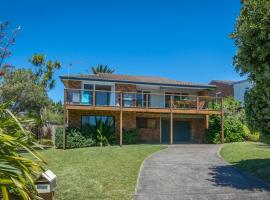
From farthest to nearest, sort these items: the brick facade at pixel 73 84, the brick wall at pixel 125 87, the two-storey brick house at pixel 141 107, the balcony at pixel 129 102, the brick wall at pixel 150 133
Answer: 1. the brick wall at pixel 150 133
2. the brick wall at pixel 125 87
3. the brick facade at pixel 73 84
4. the two-storey brick house at pixel 141 107
5. the balcony at pixel 129 102

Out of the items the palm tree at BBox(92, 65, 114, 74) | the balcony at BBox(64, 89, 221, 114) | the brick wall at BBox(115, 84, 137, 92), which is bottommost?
the balcony at BBox(64, 89, 221, 114)

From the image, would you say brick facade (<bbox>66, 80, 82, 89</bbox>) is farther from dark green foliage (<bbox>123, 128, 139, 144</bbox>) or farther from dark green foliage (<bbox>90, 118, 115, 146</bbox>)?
dark green foliage (<bbox>123, 128, 139, 144</bbox>)

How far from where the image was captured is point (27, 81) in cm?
2773

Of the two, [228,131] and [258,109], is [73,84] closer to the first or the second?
[228,131]

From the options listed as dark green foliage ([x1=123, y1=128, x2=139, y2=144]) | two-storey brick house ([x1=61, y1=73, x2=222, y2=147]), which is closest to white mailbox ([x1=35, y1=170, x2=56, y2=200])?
two-storey brick house ([x1=61, y1=73, x2=222, y2=147])

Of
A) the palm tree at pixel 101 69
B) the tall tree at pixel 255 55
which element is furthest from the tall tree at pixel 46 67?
the tall tree at pixel 255 55

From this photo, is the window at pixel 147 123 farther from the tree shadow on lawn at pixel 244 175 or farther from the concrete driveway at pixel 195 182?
the tree shadow on lawn at pixel 244 175

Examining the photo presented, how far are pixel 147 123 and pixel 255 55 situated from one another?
56.0 feet

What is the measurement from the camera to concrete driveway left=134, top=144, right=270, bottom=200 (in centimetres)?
975

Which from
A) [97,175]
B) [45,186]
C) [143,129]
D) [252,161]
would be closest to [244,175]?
[252,161]

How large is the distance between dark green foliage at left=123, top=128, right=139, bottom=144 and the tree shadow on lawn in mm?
10683

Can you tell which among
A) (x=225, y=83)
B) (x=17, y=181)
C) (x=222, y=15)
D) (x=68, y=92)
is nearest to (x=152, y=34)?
(x=222, y=15)

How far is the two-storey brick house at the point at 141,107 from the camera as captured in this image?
23.2 meters

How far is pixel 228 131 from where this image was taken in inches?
983
